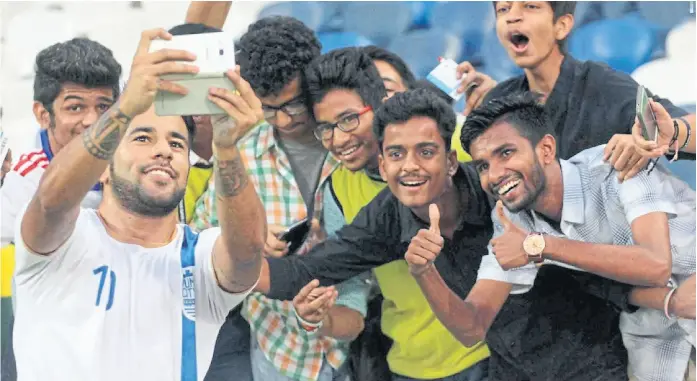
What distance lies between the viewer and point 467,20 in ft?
7.77

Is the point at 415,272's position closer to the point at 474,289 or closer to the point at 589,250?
the point at 474,289

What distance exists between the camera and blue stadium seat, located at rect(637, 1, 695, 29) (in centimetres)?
233

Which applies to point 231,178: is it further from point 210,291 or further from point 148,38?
point 210,291

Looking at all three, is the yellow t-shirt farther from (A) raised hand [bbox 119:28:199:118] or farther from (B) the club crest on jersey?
(A) raised hand [bbox 119:28:199:118]

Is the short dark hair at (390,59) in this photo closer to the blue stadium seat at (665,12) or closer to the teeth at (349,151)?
the teeth at (349,151)

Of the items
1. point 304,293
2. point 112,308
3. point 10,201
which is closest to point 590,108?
point 304,293

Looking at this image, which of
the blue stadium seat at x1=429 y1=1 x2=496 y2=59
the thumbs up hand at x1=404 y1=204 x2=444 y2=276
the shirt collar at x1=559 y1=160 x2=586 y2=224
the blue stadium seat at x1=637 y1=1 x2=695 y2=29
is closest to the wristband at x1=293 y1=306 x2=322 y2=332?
the thumbs up hand at x1=404 y1=204 x2=444 y2=276

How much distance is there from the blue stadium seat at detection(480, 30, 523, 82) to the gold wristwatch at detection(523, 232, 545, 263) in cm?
39

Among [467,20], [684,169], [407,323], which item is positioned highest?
[467,20]

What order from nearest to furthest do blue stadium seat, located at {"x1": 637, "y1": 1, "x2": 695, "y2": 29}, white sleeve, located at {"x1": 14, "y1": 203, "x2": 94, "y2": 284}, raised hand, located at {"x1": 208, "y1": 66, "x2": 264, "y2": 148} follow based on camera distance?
raised hand, located at {"x1": 208, "y1": 66, "x2": 264, "y2": 148} → white sleeve, located at {"x1": 14, "y1": 203, "x2": 94, "y2": 284} → blue stadium seat, located at {"x1": 637, "y1": 1, "x2": 695, "y2": 29}

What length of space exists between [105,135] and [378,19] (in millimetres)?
748

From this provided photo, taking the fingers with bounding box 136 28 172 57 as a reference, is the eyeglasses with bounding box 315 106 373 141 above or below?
below

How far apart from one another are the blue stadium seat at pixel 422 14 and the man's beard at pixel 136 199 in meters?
0.66

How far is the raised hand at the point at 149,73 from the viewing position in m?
1.86
